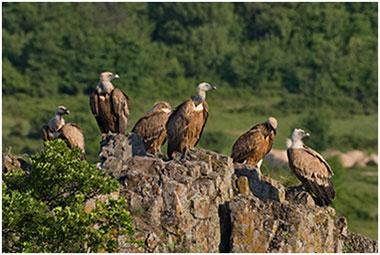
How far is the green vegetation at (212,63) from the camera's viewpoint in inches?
3199

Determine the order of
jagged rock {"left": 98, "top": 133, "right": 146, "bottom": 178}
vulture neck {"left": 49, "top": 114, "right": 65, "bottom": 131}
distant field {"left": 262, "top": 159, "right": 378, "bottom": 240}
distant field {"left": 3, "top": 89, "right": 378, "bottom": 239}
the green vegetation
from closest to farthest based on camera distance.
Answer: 1. jagged rock {"left": 98, "top": 133, "right": 146, "bottom": 178}
2. vulture neck {"left": 49, "top": 114, "right": 65, "bottom": 131}
3. distant field {"left": 262, "top": 159, "right": 378, "bottom": 240}
4. distant field {"left": 3, "top": 89, "right": 378, "bottom": 239}
5. the green vegetation

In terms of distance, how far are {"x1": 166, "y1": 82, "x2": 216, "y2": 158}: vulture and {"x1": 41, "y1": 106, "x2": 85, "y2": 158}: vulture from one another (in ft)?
5.36

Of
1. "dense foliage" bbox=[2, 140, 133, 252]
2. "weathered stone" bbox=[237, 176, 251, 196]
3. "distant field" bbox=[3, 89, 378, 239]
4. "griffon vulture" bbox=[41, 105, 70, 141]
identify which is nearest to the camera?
"dense foliage" bbox=[2, 140, 133, 252]

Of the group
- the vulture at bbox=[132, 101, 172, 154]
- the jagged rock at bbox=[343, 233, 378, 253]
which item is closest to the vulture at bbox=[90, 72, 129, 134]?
the vulture at bbox=[132, 101, 172, 154]

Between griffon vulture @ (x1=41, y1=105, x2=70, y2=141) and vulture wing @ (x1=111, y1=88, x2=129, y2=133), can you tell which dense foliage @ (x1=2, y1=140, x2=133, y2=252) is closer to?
griffon vulture @ (x1=41, y1=105, x2=70, y2=141)

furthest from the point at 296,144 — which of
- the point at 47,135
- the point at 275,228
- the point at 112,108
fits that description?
the point at 47,135

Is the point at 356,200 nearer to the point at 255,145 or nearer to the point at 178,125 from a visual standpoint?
the point at 255,145

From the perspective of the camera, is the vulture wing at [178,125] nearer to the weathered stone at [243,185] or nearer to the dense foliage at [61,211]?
the weathered stone at [243,185]

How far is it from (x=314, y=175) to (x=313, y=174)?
2cm

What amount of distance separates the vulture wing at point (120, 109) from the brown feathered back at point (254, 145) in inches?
82.0

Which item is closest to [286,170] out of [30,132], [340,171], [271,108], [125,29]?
[340,171]

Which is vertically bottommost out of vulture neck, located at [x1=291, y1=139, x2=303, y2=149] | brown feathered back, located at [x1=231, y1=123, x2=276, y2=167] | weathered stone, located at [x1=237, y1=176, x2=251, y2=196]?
weathered stone, located at [x1=237, y1=176, x2=251, y2=196]

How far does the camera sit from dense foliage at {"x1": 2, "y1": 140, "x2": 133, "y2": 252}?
93.8ft

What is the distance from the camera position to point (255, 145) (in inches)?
1299
